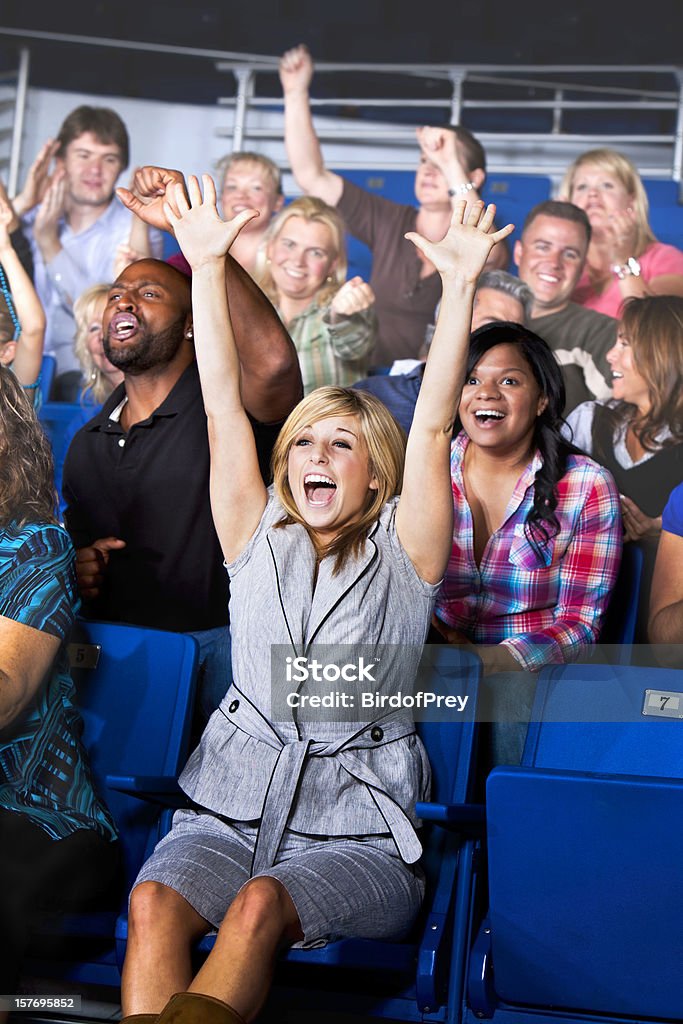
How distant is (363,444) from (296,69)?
1.07 m

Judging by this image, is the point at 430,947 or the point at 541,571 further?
the point at 541,571

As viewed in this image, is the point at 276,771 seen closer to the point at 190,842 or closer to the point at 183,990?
the point at 190,842

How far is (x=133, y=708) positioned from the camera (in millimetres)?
1481

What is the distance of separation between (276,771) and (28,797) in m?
0.28

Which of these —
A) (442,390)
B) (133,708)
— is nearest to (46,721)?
(133,708)

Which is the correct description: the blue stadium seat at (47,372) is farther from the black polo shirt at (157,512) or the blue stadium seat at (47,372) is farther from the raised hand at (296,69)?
the raised hand at (296,69)

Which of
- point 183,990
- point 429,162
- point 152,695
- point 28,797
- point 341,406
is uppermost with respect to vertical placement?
point 429,162

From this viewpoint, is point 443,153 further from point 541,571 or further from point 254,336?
point 541,571

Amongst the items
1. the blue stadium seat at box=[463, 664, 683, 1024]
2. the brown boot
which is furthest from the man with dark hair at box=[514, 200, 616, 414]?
the brown boot

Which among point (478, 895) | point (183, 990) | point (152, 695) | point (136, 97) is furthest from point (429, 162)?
point (183, 990)

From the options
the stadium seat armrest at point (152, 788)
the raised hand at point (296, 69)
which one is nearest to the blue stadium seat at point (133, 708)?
the stadium seat armrest at point (152, 788)

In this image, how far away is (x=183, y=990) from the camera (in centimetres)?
115

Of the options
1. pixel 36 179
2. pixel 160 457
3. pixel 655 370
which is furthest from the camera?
pixel 36 179

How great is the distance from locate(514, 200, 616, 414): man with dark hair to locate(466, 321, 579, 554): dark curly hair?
36 cm
